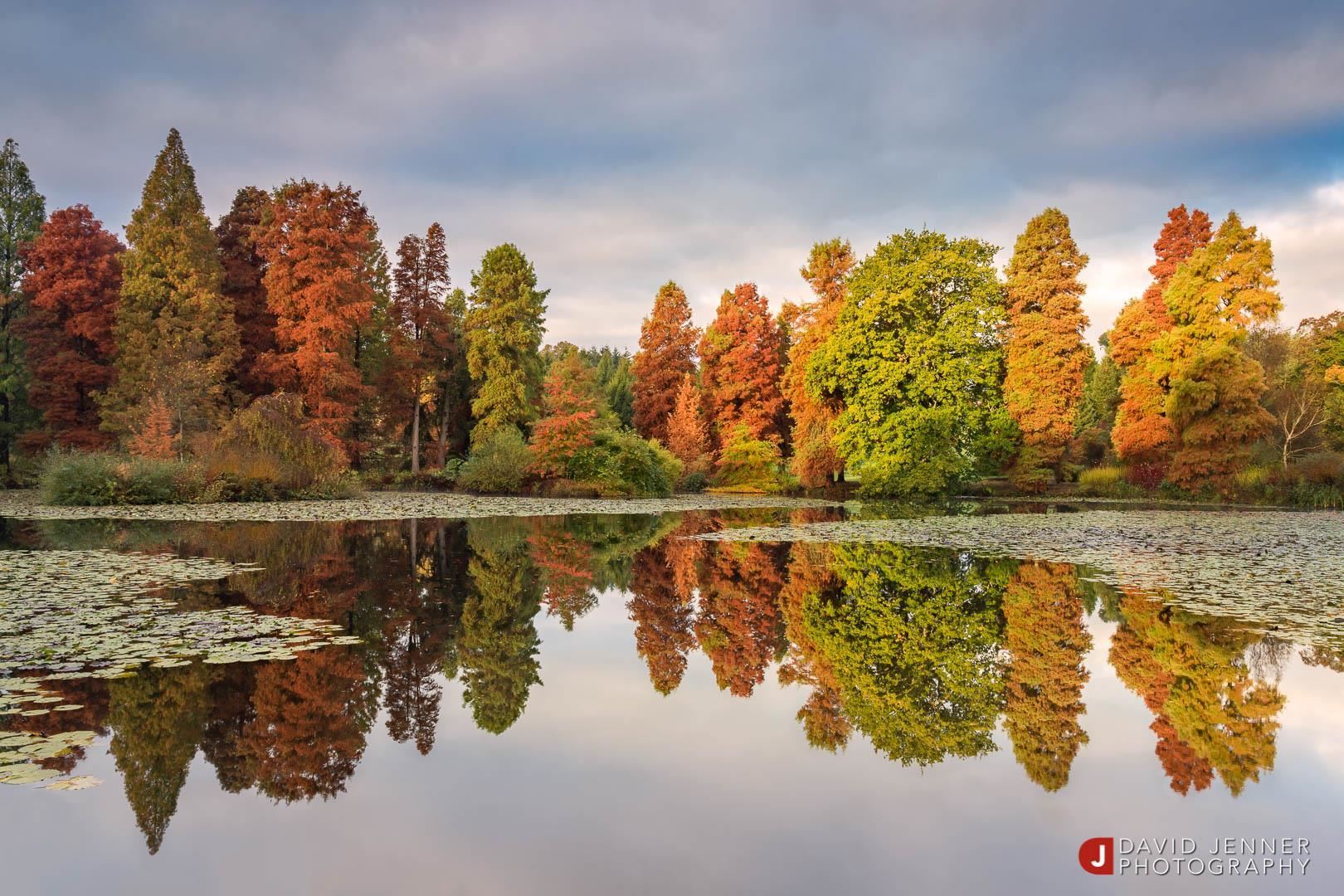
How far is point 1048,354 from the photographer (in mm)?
30641

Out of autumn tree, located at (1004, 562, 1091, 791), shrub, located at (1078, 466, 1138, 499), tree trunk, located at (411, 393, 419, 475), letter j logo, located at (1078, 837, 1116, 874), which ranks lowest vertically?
letter j logo, located at (1078, 837, 1116, 874)

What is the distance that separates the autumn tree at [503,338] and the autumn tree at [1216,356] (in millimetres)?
26366

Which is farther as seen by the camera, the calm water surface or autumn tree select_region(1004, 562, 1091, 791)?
autumn tree select_region(1004, 562, 1091, 791)

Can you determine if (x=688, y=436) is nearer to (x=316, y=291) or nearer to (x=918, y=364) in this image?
(x=918, y=364)

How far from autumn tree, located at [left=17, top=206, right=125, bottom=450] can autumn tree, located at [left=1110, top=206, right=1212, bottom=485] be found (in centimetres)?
3958

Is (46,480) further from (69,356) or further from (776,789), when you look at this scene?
(776,789)

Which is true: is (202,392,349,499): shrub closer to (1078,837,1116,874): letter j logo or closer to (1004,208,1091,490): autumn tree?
(1078,837,1116,874): letter j logo

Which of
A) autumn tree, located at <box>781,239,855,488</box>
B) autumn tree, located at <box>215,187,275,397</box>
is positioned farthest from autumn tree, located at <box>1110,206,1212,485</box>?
autumn tree, located at <box>215,187,275,397</box>

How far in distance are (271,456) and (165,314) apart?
9375 millimetres

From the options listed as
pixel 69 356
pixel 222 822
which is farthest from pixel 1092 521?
pixel 69 356

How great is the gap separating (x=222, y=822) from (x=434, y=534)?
11.5 meters

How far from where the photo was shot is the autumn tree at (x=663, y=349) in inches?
1578

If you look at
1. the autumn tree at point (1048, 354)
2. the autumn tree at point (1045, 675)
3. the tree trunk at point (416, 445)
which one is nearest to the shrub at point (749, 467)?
the autumn tree at point (1048, 354)

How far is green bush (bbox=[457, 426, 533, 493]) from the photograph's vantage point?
2848 cm
